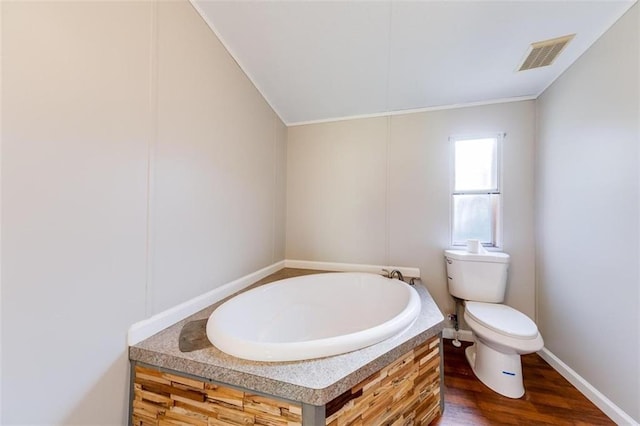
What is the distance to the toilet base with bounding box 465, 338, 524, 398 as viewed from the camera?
1.49 meters

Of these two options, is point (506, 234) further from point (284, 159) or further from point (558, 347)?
point (284, 159)

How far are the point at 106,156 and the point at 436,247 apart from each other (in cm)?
234

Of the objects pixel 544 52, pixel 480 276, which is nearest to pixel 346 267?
pixel 480 276

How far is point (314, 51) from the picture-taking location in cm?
161

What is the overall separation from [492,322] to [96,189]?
224 cm

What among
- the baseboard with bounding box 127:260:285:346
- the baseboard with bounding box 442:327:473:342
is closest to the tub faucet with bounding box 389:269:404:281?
the baseboard with bounding box 442:327:473:342

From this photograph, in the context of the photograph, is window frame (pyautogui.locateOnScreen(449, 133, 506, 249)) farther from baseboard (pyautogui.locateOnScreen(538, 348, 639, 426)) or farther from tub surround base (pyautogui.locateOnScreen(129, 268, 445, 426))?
tub surround base (pyautogui.locateOnScreen(129, 268, 445, 426))

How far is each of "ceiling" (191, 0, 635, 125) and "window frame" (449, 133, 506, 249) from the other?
0.31 m

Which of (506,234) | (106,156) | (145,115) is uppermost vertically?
(145,115)

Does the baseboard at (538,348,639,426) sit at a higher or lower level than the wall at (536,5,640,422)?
lower

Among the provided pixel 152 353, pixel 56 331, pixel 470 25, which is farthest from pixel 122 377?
pixel 470 25

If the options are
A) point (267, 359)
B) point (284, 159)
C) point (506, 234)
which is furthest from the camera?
point (284, 159)

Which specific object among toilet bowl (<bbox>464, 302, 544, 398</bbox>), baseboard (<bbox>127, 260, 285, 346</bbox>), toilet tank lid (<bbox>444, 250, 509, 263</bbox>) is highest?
toilet tank lid (<bbox>444, 250, 509, 263</bbox>)

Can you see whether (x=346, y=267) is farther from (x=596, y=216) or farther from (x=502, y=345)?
(x=596, y=216)
